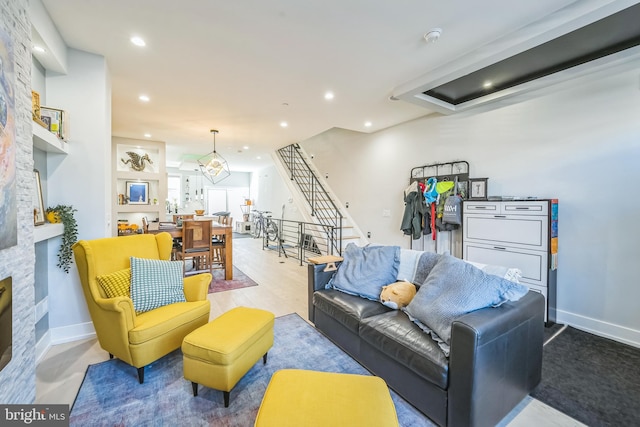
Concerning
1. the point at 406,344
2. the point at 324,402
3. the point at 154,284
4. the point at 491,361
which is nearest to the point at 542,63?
the point at 491,361

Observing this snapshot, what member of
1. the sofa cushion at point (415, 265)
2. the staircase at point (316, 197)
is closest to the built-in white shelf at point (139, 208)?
the staircase at point (316, 197)

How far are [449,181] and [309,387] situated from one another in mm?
3606

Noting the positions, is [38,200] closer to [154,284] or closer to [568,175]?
[154,284]

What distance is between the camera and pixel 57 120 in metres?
2.34

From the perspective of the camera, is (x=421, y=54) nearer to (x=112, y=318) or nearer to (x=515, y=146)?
A: (x=515, y=146)

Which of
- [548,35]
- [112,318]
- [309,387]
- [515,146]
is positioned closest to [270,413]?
[309,387]

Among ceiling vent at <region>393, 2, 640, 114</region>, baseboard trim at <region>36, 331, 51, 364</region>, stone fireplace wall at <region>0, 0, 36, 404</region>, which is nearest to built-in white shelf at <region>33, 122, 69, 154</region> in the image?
stone fireplace wall at <region>0, 0, 36, 404</region>

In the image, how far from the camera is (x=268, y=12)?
2051 millimetres

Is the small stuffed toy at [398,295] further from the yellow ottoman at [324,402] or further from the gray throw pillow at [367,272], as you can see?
the yellow ottoman at [324,402]

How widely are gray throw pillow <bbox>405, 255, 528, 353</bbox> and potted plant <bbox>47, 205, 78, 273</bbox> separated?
124 inches

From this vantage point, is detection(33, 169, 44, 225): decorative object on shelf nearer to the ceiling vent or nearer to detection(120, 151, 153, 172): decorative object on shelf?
the ceiling vent

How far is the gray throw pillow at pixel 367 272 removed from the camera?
244cm

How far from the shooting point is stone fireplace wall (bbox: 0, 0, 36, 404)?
1336 millimetres

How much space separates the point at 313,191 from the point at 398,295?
194 inches
